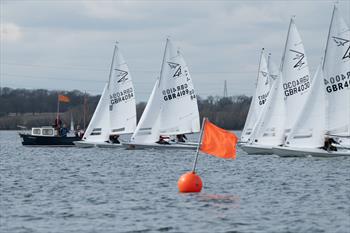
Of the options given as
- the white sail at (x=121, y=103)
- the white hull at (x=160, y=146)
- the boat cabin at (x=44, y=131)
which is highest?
the white sail at (x=121, y=103)

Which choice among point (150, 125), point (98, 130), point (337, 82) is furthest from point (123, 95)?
point (337, 82)

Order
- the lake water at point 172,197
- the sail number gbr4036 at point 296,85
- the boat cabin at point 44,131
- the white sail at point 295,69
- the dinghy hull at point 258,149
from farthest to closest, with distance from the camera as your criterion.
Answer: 1. the boat cabin at point 44,131
2. the sail number gbr4036 at point 296,85
3. the white sail at point 295,69
4. the dinghy hull at point 258,149
5. the lake water at point 172,197

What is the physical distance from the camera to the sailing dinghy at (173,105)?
2367 inches

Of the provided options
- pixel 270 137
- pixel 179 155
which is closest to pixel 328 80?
pixel 270 137

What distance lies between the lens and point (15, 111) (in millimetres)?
158375

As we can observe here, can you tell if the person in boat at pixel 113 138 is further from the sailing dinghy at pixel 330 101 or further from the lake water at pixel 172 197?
the sailing dinghy at pixel 330 101

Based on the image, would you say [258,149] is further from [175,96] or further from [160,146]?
[175,96]

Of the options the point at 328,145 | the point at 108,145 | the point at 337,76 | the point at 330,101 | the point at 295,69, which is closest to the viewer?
the point at 328,145

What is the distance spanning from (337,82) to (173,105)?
14.0m

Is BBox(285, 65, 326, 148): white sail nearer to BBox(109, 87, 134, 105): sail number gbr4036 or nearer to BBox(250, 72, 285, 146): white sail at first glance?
BBox(250, 72, 285, 146): white sail

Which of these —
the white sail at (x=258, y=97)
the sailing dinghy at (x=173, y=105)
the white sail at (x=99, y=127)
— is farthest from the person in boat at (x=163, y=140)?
the white sail at (x=258, y=97)

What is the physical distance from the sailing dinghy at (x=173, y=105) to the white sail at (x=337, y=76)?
12.9 metres

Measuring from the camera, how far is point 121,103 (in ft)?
209

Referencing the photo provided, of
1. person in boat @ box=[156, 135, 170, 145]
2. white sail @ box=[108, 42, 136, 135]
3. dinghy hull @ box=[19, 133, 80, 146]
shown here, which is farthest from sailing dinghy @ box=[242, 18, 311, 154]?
dinghy hull @ box=[19, 133, 80, 146]
